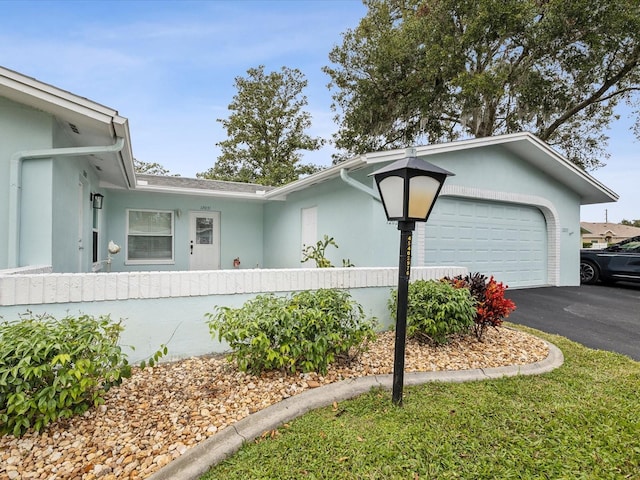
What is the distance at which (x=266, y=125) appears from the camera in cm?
2144

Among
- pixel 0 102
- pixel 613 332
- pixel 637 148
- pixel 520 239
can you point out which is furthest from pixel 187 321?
pixel 637 148

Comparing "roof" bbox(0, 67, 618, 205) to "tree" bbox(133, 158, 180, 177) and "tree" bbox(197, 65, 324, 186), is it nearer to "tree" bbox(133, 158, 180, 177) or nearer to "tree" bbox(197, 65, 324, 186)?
"tree" bbox(197, 65, 324, 186)

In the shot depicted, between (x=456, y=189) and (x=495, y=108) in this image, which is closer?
(x=456, y=189)

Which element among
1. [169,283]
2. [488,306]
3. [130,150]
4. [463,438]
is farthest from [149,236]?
[463,438]

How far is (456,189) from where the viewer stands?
762cm

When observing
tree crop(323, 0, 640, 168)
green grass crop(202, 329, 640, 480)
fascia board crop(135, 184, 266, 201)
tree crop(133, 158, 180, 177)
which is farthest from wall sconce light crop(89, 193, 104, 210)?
tree crop(133, 158, 180, 177)

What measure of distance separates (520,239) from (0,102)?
10688mm

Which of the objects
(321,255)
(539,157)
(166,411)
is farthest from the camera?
(539,157)

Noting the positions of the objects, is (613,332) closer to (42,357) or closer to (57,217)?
(42,357)

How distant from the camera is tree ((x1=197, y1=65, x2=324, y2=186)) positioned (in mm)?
21344

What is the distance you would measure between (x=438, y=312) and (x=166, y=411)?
294cm

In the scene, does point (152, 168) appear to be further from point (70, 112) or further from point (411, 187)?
point (411, 187)

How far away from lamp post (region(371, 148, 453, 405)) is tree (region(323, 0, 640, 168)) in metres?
10.9

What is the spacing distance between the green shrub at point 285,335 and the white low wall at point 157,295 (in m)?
0.63
